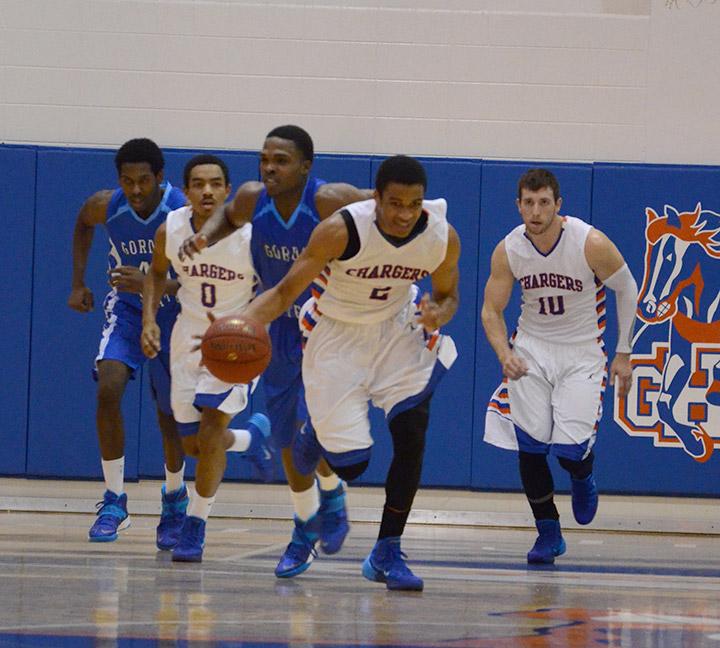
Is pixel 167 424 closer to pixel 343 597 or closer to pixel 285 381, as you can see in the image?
pixel 285 381

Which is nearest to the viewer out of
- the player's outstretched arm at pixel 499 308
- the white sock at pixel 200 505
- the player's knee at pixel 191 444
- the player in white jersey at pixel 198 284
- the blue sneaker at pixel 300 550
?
the blue sneaker at pixel 300 550

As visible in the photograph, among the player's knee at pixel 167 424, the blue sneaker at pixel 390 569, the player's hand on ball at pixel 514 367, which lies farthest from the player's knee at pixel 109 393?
the blue sneaker at pixel 390 569

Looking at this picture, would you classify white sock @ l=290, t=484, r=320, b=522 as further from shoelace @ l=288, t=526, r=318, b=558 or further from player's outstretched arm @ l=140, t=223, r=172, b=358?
player's outstretched arm @ l=140, t=223, r=172, b=358

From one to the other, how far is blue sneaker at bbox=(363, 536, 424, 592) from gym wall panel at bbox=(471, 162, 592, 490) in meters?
3.73

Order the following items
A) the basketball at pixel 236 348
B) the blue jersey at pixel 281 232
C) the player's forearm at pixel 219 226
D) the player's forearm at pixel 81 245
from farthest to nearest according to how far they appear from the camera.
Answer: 1. the player's forearm at pixel 81 245
2. the player's forearm at pixel 219 226
3. the blue jersey at pixel 281 232
4. the basketball at pixel 236 348

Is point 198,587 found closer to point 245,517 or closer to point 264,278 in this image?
point 264,278

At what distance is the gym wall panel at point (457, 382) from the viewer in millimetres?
8586

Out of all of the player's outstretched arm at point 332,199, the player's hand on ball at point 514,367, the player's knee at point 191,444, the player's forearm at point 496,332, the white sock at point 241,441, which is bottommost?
the player's knee at point 191,444

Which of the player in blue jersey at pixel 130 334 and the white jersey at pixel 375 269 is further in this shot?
the player in blue jersey at pixel 130 334

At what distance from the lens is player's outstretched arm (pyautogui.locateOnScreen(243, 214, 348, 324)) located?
15.1ft

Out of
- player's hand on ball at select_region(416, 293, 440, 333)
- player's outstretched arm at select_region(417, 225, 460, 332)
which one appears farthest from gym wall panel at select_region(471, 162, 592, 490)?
player's hand on ball at select_region(416, 293, 440, 333)

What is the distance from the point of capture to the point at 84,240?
7.19 metres

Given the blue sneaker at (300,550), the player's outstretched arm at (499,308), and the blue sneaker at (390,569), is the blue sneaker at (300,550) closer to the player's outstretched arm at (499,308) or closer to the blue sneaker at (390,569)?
the blue sneaker at (390,569)

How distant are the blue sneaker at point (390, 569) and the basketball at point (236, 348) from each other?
0.87m
